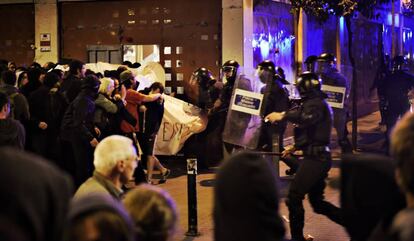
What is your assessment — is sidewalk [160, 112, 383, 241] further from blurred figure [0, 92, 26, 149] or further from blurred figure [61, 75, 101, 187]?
blurred figure [0, 92, 26, 149]

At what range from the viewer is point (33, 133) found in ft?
31.7

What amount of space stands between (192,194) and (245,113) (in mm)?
2568

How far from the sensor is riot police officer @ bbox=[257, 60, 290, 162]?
1030cm

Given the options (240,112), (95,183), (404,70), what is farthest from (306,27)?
(95,183)

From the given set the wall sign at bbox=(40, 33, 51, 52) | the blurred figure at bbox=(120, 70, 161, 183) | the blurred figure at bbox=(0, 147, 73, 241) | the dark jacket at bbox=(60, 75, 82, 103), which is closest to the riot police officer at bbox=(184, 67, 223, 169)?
the blurred figure at bbox=(120, 70, 161, 183)

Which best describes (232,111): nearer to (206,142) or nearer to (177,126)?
(177,126)

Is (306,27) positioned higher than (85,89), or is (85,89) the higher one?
(306,27)

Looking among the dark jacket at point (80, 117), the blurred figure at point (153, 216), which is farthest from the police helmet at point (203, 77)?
the blurred figure at point (153, 216)

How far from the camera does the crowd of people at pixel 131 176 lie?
2.51 metres

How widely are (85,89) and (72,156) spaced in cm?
125

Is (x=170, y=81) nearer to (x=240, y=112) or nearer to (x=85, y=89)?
(x=240, y=112)

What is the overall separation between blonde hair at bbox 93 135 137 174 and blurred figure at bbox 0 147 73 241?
72.6 inches

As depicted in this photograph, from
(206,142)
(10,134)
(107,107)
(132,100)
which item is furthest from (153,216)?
(206,142)

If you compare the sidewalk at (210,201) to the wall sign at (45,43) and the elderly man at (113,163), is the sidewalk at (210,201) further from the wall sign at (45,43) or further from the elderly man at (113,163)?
the wall sign at (45,43)
